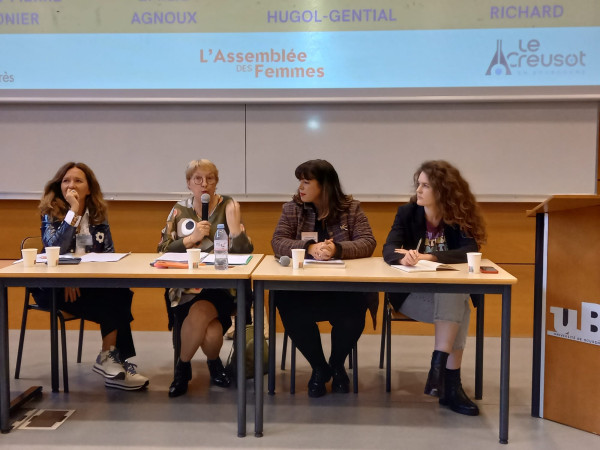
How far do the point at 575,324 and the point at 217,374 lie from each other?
1738 mm

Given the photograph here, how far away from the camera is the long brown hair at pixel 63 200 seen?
291 centimetres

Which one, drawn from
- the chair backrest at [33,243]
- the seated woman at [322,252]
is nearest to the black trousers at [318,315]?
the seated woman at [322,252]

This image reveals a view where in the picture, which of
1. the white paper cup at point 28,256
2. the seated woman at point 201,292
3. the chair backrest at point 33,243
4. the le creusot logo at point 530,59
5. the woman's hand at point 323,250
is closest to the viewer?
the white paper cup at point 28,256

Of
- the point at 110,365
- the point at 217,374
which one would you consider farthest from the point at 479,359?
the point at 110,365

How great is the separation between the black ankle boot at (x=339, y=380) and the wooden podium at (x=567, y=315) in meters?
0.88

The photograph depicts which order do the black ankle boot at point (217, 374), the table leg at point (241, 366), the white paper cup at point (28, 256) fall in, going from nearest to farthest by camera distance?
the table leg at point (241, 366)
the white paper cup at point (28, 256)
the black ankle boot at point (217, 374)

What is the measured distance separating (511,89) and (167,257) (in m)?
2.53

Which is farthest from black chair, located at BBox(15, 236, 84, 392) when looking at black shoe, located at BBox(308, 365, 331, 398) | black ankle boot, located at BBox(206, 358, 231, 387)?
black shoe, located at BBox(308, 365, 331, 398)

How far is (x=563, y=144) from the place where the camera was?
12.2 ft

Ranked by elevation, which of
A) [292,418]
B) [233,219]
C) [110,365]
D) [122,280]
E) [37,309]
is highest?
[233,219]

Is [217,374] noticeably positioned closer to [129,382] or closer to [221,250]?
[129,382]

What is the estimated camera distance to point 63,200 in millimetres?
2988

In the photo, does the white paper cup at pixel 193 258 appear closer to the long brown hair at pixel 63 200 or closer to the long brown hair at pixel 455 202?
the long brown hair at pixel 63 200

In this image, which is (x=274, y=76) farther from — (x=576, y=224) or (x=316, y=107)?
(x=576, y=224)
